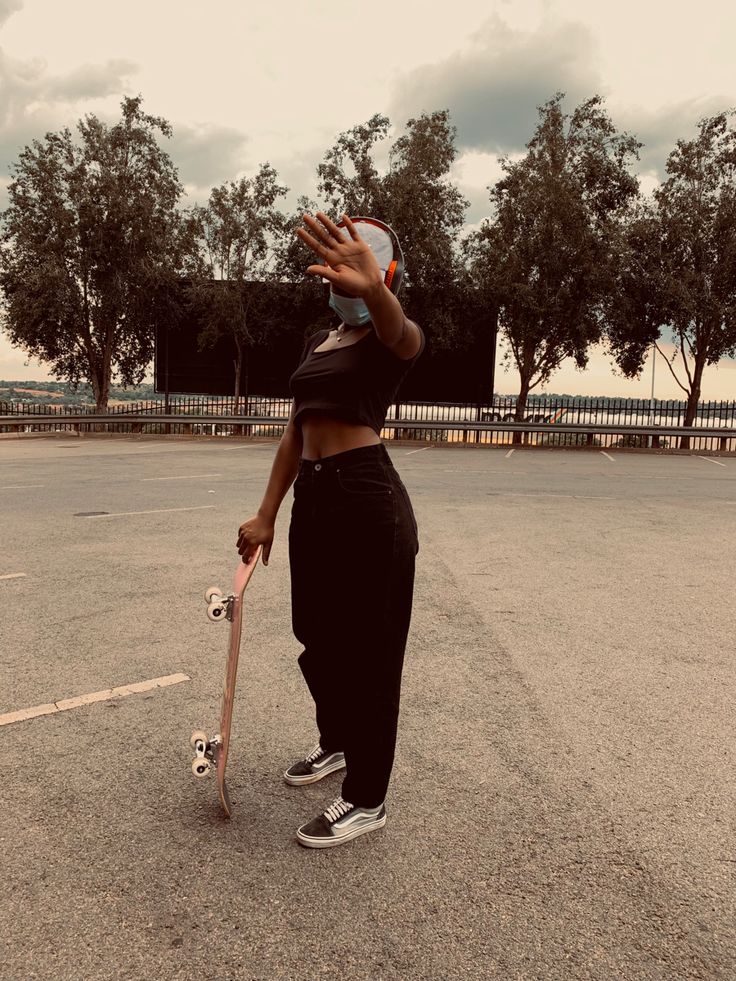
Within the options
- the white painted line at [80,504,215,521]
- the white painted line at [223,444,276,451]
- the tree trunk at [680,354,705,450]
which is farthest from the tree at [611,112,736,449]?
the white painted line at [80,504,215,521]

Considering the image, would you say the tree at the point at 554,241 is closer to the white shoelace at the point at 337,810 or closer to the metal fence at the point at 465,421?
the metal fence at the point at 465,421

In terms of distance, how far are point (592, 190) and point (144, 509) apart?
24.7m

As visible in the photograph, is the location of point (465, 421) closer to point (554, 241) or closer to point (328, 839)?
point (554, 241)

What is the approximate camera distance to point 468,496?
38.3 feet

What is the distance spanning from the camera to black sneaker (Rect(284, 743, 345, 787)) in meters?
3.10

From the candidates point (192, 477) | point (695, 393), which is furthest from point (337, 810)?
point (695, 393)

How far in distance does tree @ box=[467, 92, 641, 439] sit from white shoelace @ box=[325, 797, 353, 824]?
25897mm

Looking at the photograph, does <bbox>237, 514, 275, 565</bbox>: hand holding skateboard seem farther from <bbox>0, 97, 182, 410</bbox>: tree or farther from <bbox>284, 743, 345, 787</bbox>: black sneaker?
<bbox>0, 97, 182, 410</bbox>: tree

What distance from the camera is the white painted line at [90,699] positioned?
12.0 ft

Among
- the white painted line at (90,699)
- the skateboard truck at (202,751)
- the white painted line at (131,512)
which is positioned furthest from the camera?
the white painted line at (131,512)

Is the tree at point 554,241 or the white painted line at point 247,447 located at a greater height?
the tree at point 554,241

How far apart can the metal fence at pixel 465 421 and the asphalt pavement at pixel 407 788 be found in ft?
63.1

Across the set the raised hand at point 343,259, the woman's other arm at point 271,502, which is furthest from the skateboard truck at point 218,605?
the raised hand at point 343,259

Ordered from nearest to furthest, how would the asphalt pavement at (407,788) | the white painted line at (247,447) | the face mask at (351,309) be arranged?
the asphalt pavement at (407,788) < the face mask at (351,309) < the white painted line at (247,447)
